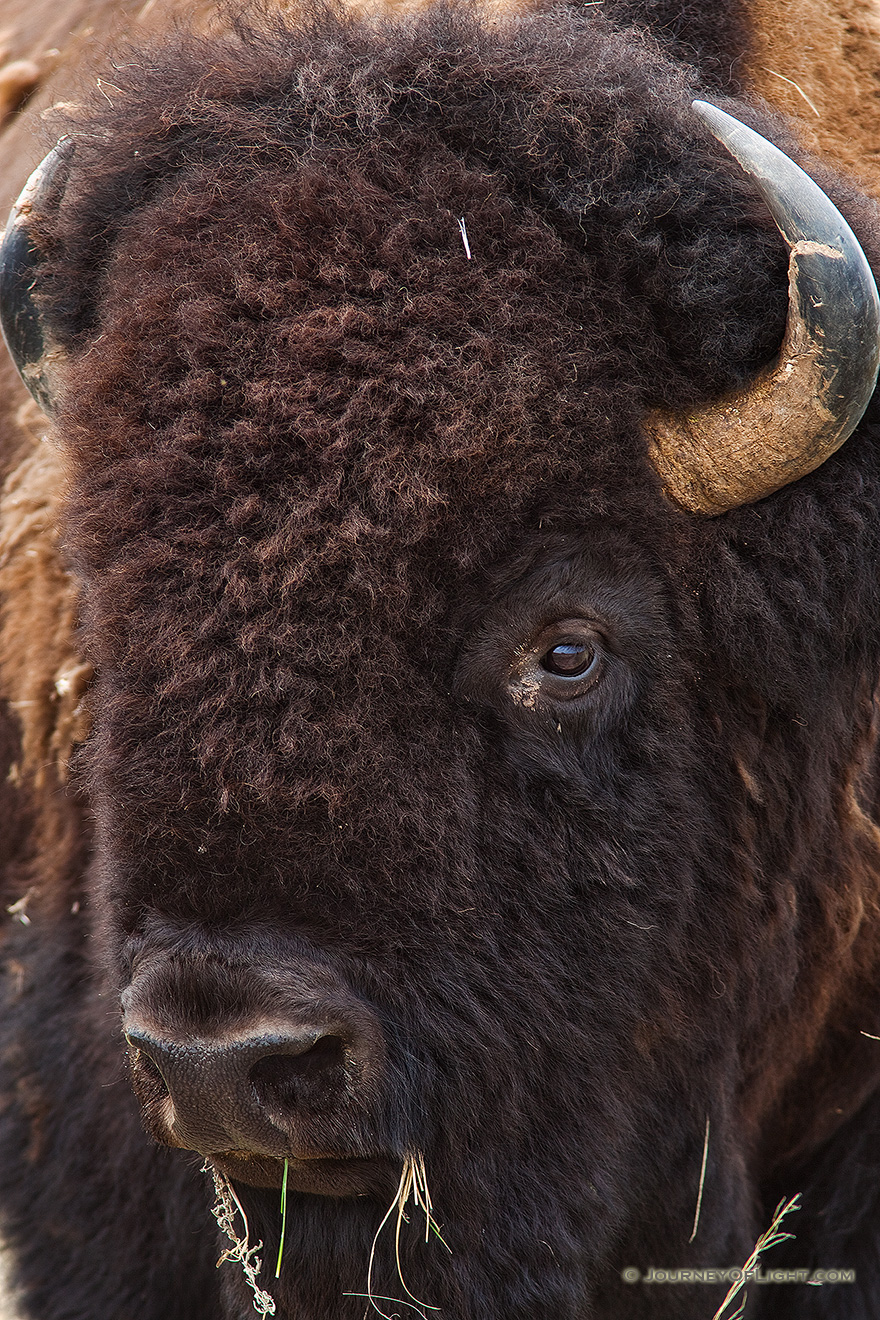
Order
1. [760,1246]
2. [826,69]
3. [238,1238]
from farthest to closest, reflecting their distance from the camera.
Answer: [826,69] < [760,1246] < [238,1238]

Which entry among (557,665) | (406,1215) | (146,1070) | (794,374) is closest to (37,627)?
(146,1070)

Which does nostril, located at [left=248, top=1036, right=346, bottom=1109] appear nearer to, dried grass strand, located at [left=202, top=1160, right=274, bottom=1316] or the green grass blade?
the green grass blade

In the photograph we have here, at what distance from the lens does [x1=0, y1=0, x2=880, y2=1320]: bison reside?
185 cm

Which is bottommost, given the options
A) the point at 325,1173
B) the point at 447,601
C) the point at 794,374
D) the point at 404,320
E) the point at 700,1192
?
the point at 700,1192

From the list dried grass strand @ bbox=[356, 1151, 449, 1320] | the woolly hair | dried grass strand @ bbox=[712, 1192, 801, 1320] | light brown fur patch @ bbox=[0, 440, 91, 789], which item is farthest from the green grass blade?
light brown fur patch @ bbox=[0, 440, 91, 789]

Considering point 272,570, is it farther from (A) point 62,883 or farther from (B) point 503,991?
(A) point 62,883

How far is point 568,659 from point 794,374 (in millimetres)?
604

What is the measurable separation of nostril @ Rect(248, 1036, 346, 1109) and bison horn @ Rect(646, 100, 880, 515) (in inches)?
44.8

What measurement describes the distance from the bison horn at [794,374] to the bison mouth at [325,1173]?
128 centimetres

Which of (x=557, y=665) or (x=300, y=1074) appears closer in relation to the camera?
(x=300, y=1074)

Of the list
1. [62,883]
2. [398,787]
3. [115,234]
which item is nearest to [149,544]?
[398,787]

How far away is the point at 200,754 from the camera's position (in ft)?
6.01

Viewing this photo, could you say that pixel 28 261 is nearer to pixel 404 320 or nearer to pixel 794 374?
pixel 404 320

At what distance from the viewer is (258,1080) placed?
1.79 metres
